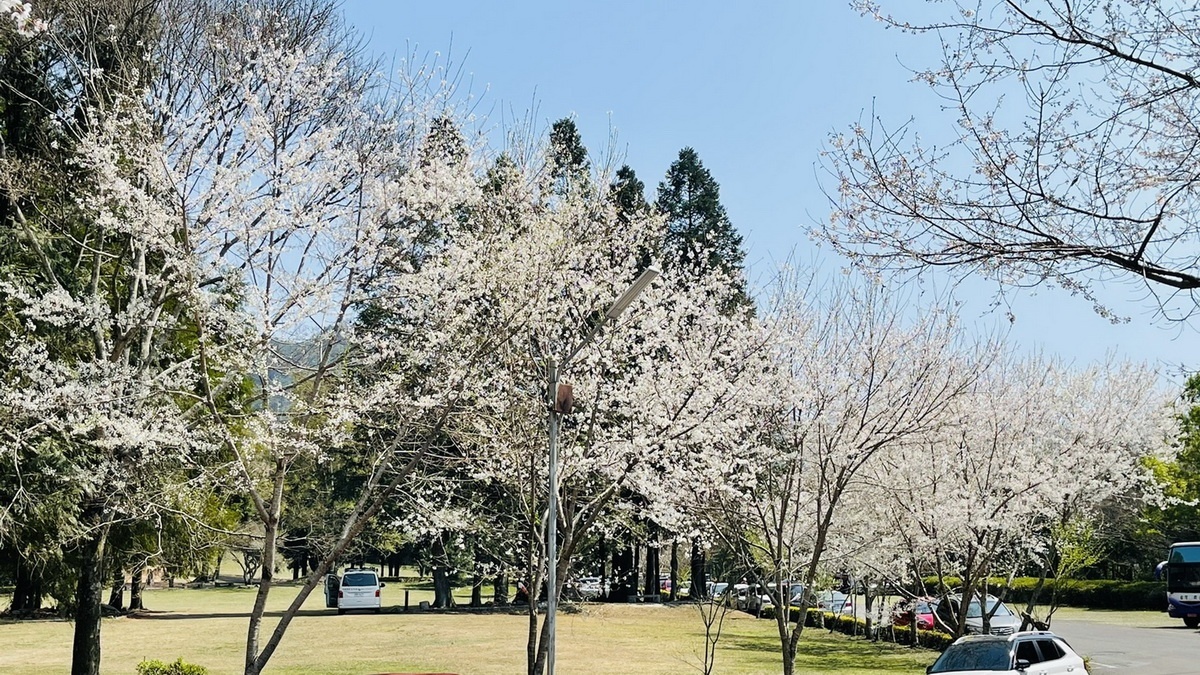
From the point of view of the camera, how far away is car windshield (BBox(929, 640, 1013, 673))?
12.9 meters

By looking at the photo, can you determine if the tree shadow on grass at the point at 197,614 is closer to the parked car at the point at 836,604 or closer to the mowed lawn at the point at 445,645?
the mowed lawn at the point at 445,645

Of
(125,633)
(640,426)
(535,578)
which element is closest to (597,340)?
(640,426)

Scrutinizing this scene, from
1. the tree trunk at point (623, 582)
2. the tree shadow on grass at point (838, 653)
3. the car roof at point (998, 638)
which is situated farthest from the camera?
the tree trunk at point (623, 582)

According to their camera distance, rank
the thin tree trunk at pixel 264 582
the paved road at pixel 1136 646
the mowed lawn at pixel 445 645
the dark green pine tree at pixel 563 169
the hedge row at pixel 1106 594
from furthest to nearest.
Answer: the hedge row at pixel 1106 594, the mowed lawn at pixel 445 645, the paved road at pixel 1136 646, the dark green pine tree at pixel 563 169, the thin tree trunk at pixel 264 582

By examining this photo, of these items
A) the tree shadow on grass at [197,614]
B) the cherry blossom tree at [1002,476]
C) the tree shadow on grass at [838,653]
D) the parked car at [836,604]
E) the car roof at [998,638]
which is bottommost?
the tree shadow on grass at [197,614]

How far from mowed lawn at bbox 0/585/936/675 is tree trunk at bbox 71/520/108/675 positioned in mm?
4745

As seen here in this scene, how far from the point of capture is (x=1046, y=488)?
1805 cm

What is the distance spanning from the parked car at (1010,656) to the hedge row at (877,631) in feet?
34.5

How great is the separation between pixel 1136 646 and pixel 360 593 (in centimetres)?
2773

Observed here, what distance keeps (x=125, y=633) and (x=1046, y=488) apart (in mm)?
26417

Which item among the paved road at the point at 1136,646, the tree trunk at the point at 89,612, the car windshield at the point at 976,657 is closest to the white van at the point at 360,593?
the tree trunk at the point at 89,612

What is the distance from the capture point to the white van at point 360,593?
39719 mm

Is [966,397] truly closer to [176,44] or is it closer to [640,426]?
[640,426]

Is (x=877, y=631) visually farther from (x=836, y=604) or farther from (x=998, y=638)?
(x=998, y=638)
